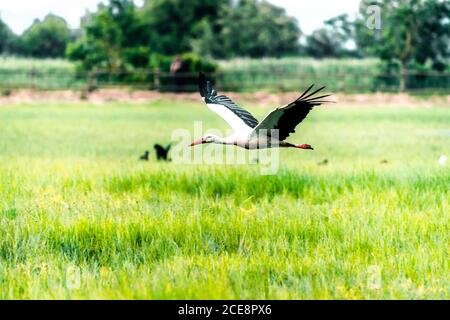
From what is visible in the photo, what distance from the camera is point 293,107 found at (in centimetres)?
485

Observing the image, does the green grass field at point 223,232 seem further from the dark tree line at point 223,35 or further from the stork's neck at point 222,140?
the dark tree line at point 223,35

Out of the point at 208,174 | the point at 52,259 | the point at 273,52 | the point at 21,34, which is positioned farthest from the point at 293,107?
the point at 21,34

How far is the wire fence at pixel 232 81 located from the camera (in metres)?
35.9

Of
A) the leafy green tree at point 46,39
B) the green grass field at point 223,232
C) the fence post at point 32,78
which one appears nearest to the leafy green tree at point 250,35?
the leafy green tree at point 46,39

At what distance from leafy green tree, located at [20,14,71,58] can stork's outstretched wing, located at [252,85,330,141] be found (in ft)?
170

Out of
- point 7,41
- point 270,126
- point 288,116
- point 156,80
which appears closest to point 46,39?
point 7,41

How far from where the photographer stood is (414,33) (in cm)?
3956

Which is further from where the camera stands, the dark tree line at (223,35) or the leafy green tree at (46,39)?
the leafy green tree at (46,39)

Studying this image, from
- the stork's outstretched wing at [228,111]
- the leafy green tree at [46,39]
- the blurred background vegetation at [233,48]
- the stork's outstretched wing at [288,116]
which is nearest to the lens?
the stork's outstretched wing at [288,116]

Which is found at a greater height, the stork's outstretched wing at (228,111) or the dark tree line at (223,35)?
the dark tree line at (223,35)

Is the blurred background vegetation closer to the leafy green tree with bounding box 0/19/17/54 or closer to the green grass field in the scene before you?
the leafy green tree with bounding box 0/19/17/54

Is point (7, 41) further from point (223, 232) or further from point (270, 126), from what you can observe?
point (270, 126)

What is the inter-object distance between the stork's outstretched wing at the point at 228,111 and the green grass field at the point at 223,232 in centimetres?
86

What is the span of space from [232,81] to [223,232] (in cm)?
3428
